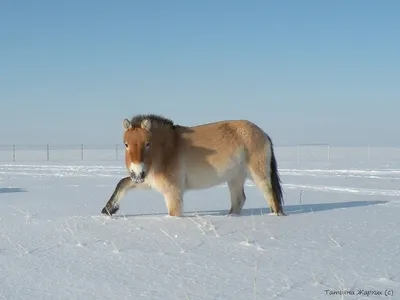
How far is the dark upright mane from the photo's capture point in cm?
702

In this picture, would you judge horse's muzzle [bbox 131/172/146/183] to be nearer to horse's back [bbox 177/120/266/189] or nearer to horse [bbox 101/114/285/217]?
horse [bbox 101/114/285/217]

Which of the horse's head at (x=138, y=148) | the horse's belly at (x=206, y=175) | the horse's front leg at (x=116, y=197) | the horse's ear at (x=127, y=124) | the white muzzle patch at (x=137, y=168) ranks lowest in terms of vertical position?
the horse's front leg at (x=116, y=197)

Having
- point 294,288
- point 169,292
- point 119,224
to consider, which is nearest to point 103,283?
point 169,292

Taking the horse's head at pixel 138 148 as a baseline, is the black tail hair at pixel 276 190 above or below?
below

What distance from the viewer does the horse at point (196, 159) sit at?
6.68 meters

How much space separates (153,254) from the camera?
13.8ft

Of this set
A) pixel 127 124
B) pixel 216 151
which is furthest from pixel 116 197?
pixel 216 151

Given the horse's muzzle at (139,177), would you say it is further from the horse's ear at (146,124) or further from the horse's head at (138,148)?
the horse's ear at (146,124)

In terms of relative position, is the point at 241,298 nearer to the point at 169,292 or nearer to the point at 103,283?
the point at 169,292

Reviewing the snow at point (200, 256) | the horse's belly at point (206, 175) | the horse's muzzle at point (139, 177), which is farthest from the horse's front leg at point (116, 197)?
the horse's belly at point (206, 175)

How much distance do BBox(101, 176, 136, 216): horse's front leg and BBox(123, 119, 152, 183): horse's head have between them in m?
0.57

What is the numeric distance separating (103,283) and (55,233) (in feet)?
6.46

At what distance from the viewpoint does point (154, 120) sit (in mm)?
7164

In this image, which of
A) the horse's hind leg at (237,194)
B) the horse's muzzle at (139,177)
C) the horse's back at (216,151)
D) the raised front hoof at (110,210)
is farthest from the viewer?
the horse's hind leg at (237,194)
